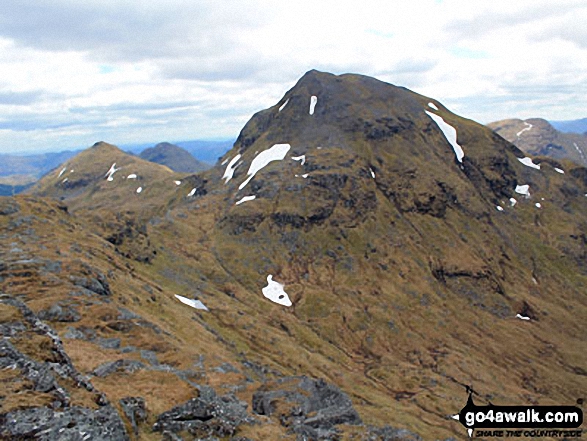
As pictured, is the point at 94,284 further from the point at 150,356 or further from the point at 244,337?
the point at 244,337

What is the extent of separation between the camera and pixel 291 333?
136 meters

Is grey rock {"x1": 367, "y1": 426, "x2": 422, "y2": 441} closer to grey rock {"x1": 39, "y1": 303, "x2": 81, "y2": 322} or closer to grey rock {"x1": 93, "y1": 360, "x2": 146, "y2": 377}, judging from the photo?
grey rock {"x1": 93, "y1": 360, "x2": 146, "y2": 377}

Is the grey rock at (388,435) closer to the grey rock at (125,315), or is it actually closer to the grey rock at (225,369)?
the grey rock at (225,369)

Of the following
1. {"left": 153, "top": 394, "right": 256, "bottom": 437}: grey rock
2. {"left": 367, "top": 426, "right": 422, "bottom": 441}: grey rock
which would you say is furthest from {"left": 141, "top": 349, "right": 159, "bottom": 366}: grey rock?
{"left": 367, "top": 426, "right": 422, "bottom": 441}: grey rock

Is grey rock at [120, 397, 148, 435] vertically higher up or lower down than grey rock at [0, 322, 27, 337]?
lower down

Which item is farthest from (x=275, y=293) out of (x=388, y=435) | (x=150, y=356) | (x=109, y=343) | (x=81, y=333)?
(x=388, y=435)

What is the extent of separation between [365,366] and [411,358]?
22729mm

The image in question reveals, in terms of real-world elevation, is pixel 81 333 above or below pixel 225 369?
above

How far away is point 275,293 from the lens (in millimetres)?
167375

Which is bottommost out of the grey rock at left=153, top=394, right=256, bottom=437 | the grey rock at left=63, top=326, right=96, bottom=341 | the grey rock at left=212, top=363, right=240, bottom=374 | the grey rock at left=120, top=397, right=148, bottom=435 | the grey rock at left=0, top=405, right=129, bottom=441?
the grey rock at left=212, top=363, right=240, bottom=374

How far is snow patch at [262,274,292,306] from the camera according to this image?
163 m

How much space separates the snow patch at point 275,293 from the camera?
16312cm

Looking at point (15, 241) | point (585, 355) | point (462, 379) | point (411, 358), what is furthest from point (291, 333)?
point (585, 355)

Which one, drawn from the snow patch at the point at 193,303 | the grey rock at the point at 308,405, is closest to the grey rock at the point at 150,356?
the grey rock at the point at 308,405
